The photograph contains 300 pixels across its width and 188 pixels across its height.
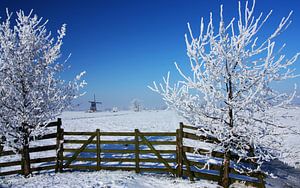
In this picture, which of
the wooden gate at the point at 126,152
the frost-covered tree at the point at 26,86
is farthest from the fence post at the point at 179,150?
the frost-covered tree at the point at 26,86

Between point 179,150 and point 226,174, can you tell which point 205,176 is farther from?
point 179,150

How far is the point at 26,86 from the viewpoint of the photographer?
10031 millimetres

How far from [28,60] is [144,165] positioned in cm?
652

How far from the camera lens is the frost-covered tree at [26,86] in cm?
980

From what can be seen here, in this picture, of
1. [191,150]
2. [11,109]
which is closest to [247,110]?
[191,150]

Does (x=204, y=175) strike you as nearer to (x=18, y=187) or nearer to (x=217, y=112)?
(x=217, y=112)

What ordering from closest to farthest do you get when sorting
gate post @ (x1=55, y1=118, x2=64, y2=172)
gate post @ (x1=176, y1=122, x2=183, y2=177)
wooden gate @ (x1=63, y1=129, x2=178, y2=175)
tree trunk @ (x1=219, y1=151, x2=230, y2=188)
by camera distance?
tree trunk @ (x1=219, y1=151, x2=230, y2=188) → gate post @ (x1=176, y1=122, x2=183, y2=177) → wooden gate @ (x1=63, y1=129, x2=178, y2=175) → gate post @ (x1=55, y1=118, x2=64, y2=172)

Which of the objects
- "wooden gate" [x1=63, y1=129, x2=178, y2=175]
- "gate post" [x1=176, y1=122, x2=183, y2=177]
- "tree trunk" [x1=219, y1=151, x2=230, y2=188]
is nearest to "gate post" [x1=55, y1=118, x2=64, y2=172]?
"wooden gate" [x1=63, y1=129, x2=178, y2=175]

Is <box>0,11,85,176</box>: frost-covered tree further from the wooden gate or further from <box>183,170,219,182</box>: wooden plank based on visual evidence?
<box>183,170,219,182</box>: wooden plank

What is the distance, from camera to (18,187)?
8648mm

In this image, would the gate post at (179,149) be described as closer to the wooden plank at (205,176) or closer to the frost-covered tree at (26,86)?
the wooden plank at (205,176)

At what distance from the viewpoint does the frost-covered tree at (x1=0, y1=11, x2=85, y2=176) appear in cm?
980

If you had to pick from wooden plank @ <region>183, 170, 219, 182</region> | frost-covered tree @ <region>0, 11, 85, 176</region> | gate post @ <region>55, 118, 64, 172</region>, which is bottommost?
wooden plank @ <region>183, 170, 219, 182</region>

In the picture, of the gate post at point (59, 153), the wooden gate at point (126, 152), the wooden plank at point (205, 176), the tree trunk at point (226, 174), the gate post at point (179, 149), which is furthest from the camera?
the gate post at point (59, 153)
